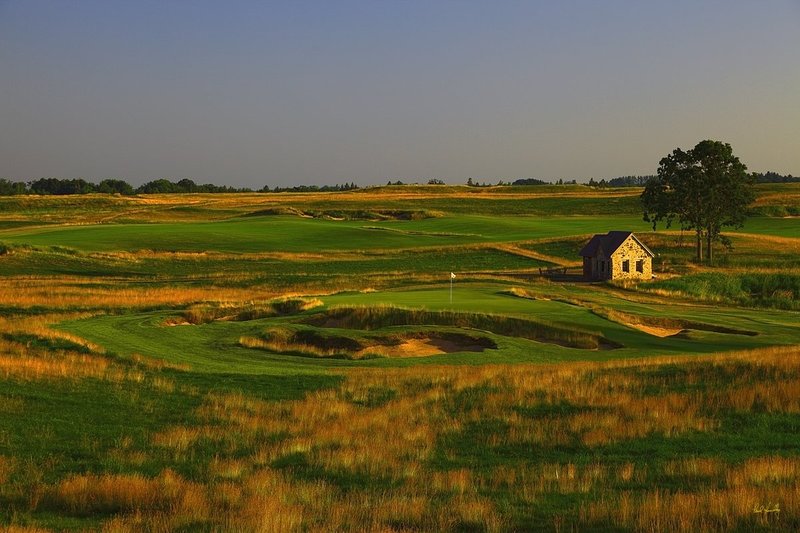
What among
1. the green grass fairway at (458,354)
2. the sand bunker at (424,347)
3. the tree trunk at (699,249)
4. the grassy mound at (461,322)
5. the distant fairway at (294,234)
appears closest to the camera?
the green grass fairway at (458,354)

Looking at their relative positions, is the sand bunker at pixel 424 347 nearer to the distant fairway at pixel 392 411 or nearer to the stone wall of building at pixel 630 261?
the distant fairway at pixel 392 411

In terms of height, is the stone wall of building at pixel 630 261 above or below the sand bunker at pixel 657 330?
above

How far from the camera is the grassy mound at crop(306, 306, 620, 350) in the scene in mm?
32375

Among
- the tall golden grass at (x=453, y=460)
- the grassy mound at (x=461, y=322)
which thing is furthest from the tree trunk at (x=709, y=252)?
the tall golden grass at (x=453, y=460)

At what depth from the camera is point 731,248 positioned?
7781 cm

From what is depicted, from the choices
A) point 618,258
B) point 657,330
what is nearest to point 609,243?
point 618,258

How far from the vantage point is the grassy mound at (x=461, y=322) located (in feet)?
106

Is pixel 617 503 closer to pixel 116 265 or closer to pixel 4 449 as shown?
pixel 4 449

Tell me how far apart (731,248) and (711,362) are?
193 feet

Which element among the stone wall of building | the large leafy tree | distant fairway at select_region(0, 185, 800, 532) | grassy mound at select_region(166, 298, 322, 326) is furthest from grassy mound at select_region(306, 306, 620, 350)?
the large leafy tree

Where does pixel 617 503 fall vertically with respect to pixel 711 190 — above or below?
below

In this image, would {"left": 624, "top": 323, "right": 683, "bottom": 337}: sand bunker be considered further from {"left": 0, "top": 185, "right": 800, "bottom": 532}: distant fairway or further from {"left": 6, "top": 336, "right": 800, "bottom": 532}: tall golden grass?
{"left": 6, "top": 336, "right": 800, "bottom": 532}: tall golden grass

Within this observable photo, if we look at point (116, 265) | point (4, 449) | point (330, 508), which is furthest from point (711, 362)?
point (116, 265)

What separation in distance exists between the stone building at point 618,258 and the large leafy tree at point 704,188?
919 cm
